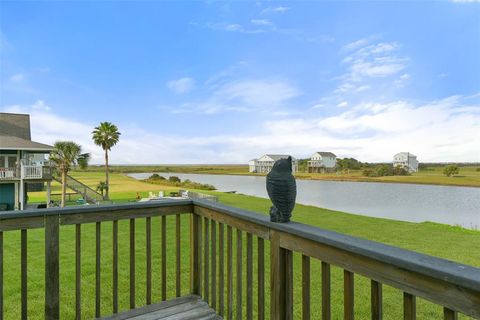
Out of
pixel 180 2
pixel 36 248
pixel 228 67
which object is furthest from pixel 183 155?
pixel 36 248

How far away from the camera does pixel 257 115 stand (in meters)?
12.8

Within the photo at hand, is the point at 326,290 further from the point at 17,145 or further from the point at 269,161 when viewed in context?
the point at 17,145

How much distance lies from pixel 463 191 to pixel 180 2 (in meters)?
18.0

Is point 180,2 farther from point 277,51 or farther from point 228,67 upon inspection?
point 228,67

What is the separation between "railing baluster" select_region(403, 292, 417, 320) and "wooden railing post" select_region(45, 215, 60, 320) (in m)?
1.86

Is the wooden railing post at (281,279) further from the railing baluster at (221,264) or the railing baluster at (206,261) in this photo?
the railing baluster at (206,261)

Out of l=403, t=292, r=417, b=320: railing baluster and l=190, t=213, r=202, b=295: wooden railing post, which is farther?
l=190, t=213, r=202, b=295: wooden railing post

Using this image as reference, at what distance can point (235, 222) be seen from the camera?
68.9 inches

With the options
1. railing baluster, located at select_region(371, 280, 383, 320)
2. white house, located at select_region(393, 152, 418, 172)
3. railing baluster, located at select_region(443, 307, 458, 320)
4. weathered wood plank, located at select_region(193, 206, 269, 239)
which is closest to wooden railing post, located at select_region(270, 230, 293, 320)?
weathered wood plank, located at select_region(193, 206, 269, 239)

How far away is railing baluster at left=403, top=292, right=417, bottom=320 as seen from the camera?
2.86 feet

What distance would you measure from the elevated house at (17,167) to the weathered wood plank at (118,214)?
13.3m

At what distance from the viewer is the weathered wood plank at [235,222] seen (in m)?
1.52

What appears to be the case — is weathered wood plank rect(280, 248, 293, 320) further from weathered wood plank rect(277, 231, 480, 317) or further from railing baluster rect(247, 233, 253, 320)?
railing baluster rect(247, 233, 253, 320)

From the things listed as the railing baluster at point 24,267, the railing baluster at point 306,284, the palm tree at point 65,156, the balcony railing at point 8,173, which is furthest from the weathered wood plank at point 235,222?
the palm tree at point 65,156
